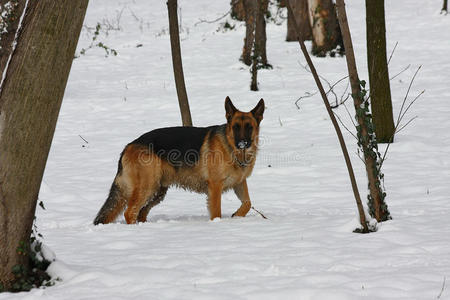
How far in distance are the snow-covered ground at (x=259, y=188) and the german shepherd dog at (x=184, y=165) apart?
45 centimetres

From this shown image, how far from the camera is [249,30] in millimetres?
16500

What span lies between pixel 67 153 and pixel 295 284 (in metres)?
9.48

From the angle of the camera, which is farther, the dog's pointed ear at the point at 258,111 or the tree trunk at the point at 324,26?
the tree trunk at the point at 324,26

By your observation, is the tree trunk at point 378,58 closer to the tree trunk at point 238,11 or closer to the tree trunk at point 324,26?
the tree trunk at point 324,26

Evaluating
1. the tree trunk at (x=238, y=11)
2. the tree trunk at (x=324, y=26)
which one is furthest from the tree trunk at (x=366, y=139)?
the tree trunk at (x=238, y=11)

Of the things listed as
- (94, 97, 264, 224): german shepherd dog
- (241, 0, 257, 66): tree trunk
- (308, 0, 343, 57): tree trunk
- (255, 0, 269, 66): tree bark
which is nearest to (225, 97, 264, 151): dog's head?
(94, 97, 264, 224): german shepherd dog

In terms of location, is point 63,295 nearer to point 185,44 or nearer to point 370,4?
point 370,4

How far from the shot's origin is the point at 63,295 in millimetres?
4156

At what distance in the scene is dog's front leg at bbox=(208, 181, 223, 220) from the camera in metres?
7.42

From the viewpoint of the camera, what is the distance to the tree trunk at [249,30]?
16047 mm

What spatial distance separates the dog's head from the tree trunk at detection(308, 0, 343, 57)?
440 inches

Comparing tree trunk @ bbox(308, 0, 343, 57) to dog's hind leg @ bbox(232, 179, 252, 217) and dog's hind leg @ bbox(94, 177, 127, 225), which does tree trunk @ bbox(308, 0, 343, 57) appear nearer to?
dog's hind leg @ bbox(232, 179, 252, 217)

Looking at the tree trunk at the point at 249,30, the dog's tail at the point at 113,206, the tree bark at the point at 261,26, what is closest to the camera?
the dog's tail at the point at 113,206

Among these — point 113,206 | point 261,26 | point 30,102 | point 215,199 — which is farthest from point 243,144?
point 261,26
